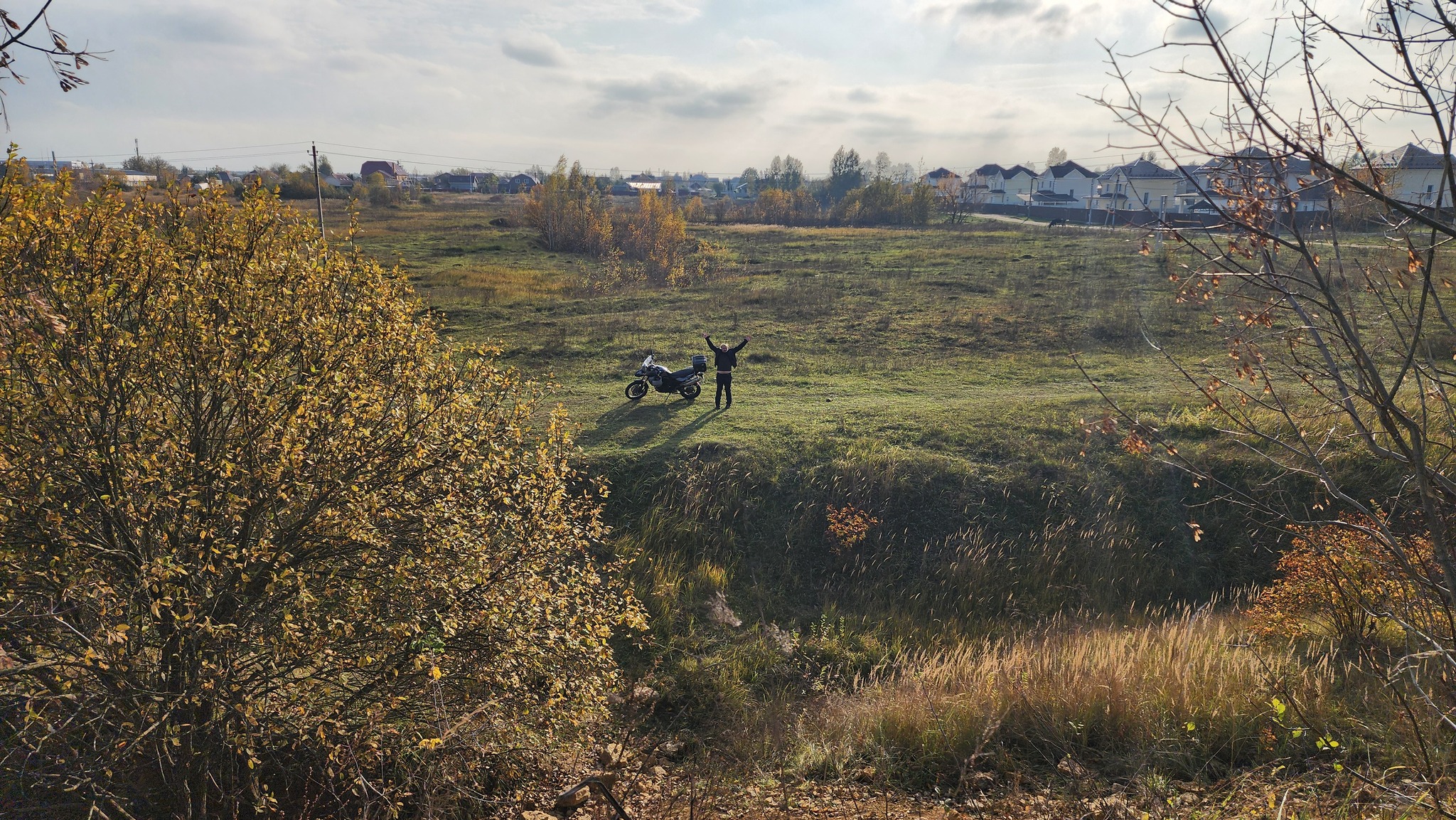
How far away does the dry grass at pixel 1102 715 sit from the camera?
6.69 metres

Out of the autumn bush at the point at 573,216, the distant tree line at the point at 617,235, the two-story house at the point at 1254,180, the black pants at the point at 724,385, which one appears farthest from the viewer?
the autumn bush at the point at 573,216

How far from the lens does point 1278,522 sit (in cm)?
1262

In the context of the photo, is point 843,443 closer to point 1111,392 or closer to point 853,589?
point 853,589

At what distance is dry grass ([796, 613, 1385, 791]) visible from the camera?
669 centimetres

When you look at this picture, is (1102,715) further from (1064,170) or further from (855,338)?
(1064,170)

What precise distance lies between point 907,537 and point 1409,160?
8.99 metres

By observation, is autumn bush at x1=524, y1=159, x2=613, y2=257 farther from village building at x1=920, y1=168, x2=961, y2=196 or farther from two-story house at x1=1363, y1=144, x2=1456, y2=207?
two-story house at x1=1363, y1=144, x2=1456, y2=207

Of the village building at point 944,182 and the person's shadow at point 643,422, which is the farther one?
the village building at point 944,182

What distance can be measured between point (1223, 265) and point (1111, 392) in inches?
550

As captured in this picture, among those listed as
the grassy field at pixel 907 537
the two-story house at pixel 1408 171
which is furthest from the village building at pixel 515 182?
the two-story house at pixel 1408 171

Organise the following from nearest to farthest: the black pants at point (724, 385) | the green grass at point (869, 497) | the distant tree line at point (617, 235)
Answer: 1. the green grass at point (869, 497)
2. the black pants at point (724, 385)
3. the distant tree line at point (617, 235)

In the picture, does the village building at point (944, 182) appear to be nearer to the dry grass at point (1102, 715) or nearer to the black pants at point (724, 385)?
the black pants at point (724, 385)

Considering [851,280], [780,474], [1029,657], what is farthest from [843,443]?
[851,280]

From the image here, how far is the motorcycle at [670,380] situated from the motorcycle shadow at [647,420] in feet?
0.65
